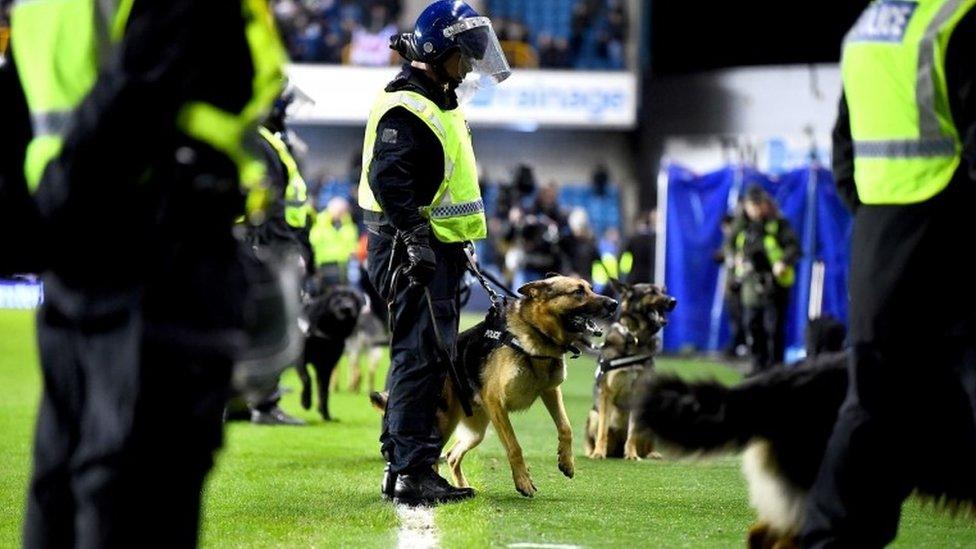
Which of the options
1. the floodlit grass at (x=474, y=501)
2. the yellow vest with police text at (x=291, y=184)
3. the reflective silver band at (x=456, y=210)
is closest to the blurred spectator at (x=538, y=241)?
the floodlit grass at (x=474, y=501)

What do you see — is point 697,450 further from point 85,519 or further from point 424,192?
point 424,192

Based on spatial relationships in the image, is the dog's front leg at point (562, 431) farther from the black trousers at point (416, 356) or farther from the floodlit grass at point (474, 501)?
the black trousers at point (416, 356)

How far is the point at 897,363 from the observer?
3.80 metres

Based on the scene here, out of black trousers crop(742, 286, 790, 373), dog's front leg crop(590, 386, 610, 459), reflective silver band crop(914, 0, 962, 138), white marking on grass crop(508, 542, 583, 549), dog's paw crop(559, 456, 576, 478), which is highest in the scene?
reflective silver band crop(914, 0, 962, 138)

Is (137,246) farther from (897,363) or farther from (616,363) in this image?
(616,363)

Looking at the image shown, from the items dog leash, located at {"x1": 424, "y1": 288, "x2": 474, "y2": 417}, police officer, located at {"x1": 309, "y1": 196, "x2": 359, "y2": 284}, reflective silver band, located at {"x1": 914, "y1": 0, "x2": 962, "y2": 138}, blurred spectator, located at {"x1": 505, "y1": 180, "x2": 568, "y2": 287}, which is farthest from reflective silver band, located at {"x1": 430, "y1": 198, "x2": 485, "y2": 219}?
blurred spectator, located at {"x1": 505, "y1": 180, "x2": 568, "y2": 287}

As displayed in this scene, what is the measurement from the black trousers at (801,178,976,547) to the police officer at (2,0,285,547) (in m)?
1.59

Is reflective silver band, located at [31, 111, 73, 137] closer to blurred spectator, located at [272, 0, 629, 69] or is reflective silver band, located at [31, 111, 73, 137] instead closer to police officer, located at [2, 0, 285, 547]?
police officer, located at [2, 0, 285, 547]

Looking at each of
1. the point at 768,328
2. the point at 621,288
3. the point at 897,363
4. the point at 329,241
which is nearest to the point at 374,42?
the point at 329,241

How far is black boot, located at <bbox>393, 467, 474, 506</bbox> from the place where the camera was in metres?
6.66

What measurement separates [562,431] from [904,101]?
3.73m

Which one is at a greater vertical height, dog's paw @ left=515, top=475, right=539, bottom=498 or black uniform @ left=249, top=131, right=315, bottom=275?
black uniform @ left=249, top=131, right=315, bottom=275

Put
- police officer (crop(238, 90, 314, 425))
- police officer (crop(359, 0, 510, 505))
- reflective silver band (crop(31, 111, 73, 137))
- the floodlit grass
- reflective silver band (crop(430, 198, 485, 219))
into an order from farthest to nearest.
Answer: police officer (crop(238, 90, 314, 425)), reflective silver band (crop(430, 198, 485, 219)), police officer (crop(359, 0, 510, 505)), the floodlit grass, reflective silver band (crop(31, 111, 73, 137))

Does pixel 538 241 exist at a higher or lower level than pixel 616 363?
lower
